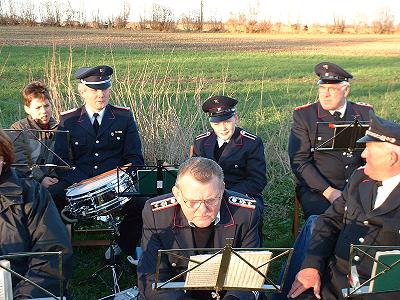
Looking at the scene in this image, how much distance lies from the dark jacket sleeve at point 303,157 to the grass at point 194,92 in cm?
95

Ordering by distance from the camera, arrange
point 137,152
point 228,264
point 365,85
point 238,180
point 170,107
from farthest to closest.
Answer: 1. point 365,85
2. point 170,107
3. point 137,152
4. point 238,180
5. point 228,264

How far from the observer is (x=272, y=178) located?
698 cm

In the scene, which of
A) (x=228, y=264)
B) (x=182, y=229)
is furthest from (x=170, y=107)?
(x=228, y=264)

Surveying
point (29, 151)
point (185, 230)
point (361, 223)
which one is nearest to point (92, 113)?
point (29, 151)

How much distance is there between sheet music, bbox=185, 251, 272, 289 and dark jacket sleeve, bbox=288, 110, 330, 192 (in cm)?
245

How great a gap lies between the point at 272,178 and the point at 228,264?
465 cm

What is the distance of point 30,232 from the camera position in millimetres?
2852

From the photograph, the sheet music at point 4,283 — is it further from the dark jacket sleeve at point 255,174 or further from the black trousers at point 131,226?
the dark jacket sleeve at point 255,174

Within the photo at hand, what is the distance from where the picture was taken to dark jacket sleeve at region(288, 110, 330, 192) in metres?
4.81

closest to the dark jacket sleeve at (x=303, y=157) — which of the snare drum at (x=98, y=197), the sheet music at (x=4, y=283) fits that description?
the snare drum at (x=98, y=197)

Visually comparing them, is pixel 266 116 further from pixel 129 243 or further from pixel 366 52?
pixel 366 52

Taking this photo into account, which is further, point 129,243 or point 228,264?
point 129,243

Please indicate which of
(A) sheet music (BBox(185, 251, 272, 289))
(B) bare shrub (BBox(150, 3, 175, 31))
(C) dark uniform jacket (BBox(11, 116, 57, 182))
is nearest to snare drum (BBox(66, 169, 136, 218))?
(C) dark uniform jacket (BBox(11, 116, 57, 182))

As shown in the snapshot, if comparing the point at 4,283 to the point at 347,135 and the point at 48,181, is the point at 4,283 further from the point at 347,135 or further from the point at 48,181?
the point at 347,135
